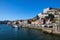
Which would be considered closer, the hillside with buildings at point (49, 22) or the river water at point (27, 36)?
the river water at point (27, 36)

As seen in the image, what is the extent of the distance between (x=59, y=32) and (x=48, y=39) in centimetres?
760

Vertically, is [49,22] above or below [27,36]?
above

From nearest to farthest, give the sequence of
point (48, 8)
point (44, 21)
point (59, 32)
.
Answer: point (59, 32), point (44, 21), point (48, 8)

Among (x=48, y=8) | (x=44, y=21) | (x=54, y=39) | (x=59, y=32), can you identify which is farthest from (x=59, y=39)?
(x=48, y=8)

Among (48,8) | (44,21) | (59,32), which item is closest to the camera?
(59,32)

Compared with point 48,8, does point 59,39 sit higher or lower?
lower

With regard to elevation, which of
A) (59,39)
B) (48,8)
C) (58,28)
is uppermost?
(48,8)

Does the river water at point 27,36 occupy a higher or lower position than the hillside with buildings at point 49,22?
lower

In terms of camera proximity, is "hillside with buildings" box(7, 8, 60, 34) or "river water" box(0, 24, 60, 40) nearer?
"river water" box(0, 24, 60, 40)

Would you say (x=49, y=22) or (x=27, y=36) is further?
(x=49, y=22)

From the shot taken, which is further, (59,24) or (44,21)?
(44,21)

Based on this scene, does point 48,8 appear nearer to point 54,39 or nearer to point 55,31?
point 55,31

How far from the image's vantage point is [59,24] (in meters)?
35.2

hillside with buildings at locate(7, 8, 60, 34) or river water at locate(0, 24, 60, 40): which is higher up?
hillside with buildings at locate(7, 8, 60, 34)
